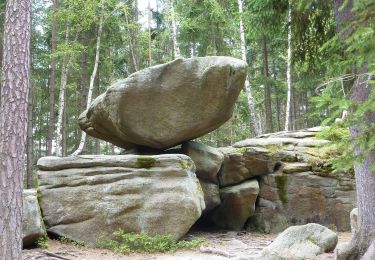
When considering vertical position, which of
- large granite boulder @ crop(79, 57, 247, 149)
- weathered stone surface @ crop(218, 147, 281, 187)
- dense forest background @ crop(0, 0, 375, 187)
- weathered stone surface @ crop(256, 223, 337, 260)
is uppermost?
dense forest background @ crop(0, 0, 375, 187)

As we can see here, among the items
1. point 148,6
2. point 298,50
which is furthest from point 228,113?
point 148,6

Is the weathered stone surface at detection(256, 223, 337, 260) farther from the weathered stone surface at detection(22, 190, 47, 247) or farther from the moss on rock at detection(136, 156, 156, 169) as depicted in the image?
the weathered stone surface at detection(22, 190, 47, 247)

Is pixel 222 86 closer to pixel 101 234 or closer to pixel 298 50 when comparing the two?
pixel 298 50

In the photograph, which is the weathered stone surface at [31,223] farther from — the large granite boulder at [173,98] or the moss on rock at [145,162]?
the large granite boulder at [173,98]

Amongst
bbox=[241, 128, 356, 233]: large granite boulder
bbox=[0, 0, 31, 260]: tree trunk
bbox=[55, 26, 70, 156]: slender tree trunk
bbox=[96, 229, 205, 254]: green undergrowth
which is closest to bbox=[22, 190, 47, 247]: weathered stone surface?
bbox=[96, 229, 205, 254]: green undergrowth

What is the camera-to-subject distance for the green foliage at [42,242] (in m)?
8.03

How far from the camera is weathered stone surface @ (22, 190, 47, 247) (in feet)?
26.1

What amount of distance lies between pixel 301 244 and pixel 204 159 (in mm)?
4526

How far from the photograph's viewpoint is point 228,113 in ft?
34.7

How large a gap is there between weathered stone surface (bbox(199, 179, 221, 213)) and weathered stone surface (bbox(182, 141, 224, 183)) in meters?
0.19

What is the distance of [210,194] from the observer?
36.7 ft

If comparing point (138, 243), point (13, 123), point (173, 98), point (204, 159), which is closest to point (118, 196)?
point (138, 243)

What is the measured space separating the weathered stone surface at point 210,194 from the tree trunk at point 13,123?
643 centimetres

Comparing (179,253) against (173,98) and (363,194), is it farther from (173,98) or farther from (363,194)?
(363,194)
